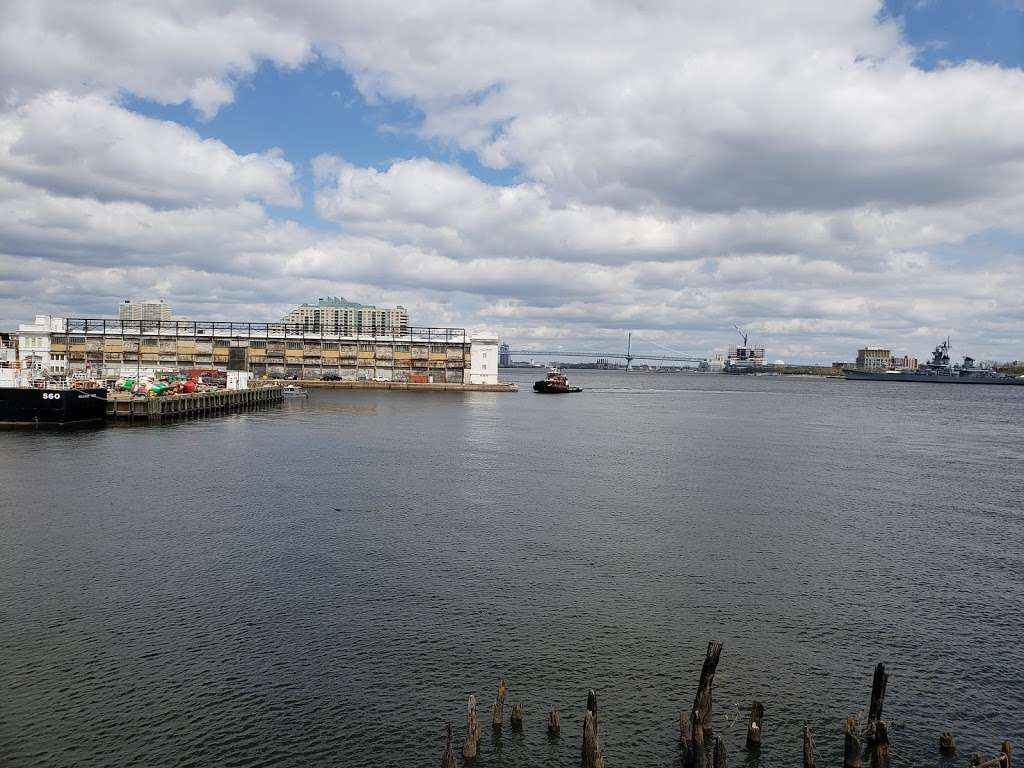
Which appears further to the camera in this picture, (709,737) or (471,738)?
(709,737)

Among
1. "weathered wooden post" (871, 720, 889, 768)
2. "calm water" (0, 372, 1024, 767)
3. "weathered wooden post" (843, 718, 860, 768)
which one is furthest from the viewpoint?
"calm water" (0, 372, 1024, 767)

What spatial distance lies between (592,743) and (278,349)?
158480mm

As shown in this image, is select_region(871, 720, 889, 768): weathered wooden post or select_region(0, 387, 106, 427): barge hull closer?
select_region(871, 720, 889, 768): weathered wooden post

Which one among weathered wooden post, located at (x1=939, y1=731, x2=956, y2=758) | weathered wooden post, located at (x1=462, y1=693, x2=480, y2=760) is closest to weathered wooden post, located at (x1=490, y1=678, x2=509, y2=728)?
weathered wooden post, located at (x1=462, y1=693, x2=480, y2=760)

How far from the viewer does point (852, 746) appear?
1673 cm

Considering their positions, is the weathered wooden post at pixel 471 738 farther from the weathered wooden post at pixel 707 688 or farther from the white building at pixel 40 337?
the white building at pixel 40 337

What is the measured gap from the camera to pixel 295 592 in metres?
26.7

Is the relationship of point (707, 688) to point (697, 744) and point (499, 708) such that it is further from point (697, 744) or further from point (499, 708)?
point (499, 708)

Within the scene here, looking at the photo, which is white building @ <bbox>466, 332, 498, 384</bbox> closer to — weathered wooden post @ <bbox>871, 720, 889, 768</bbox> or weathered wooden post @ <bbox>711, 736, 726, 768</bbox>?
weathered wooden post @ <bbox>871, 720, 889, 768</bbox>

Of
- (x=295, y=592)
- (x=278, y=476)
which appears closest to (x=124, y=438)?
(x=278, y=476)

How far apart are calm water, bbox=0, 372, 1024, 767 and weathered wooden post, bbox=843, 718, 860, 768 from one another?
81 cm

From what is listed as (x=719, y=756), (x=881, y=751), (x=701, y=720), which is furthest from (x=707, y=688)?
(x=881, y=751)

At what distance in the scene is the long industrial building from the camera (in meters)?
154

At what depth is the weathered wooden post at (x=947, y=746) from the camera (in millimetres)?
17688
